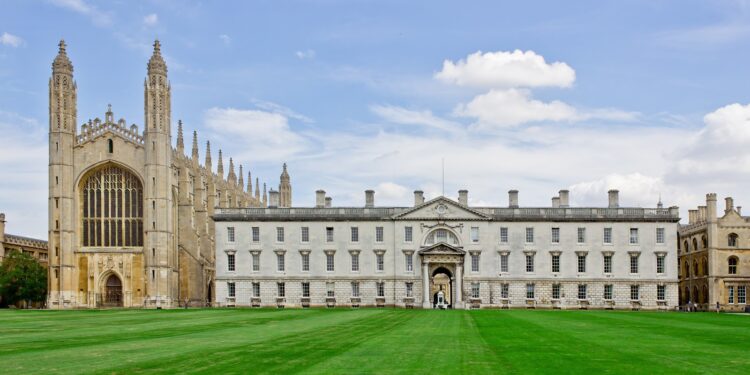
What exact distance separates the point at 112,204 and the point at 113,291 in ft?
27.4

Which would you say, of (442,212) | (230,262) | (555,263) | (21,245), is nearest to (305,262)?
(230,262)

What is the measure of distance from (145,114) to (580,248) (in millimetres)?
43152

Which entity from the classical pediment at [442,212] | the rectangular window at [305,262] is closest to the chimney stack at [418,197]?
the classical pediment at [442,212]

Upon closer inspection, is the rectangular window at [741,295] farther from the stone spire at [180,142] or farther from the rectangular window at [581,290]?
the stone spire at [180,142]

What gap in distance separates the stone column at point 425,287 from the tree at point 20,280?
3846 centimetres

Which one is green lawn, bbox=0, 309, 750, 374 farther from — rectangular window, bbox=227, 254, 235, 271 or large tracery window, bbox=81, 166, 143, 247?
large tracery window, bbox=81, 166, 143, 247

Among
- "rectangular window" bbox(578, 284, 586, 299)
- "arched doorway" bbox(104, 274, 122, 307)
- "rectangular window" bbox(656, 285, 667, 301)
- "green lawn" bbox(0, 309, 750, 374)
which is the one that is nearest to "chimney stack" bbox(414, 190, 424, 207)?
"rectangular window" bbox(578, 284, 586, 299)

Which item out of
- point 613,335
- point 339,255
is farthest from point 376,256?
point 613,335

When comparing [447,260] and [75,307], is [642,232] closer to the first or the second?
[447,260]

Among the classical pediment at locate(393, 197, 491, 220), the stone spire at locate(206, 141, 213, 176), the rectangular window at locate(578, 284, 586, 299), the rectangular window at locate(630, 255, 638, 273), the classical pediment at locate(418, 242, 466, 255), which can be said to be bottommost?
the rectangular window at locate(578, 284, 586, 299)

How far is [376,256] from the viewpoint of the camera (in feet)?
262

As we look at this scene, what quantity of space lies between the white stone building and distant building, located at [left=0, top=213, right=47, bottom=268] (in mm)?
28932

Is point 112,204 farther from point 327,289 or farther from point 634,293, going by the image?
point 634,293

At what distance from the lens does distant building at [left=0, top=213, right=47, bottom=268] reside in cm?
9378
